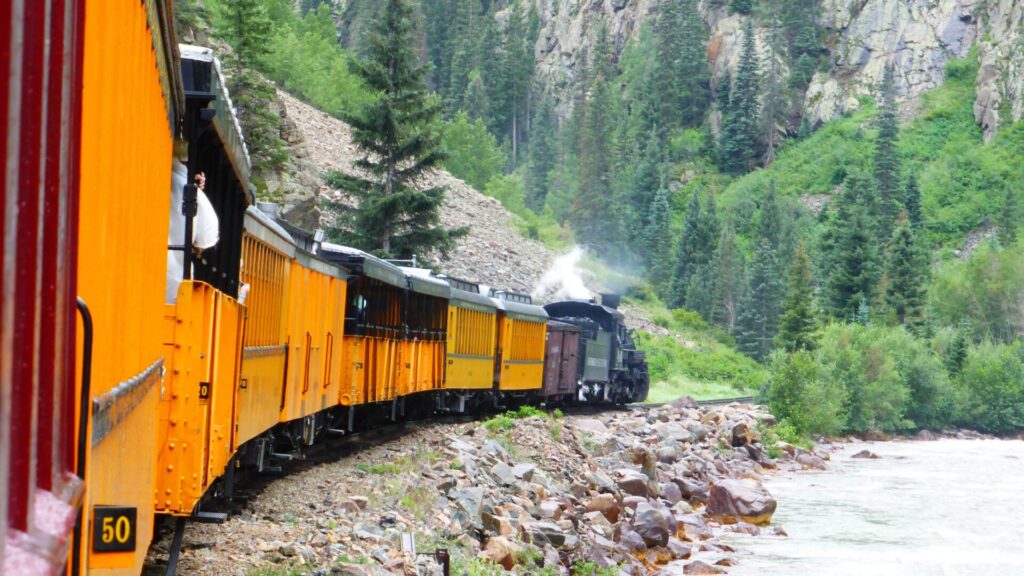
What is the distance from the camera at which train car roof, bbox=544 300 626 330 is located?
131 feet

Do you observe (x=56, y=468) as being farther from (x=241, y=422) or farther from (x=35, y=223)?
(x=241, y=422)

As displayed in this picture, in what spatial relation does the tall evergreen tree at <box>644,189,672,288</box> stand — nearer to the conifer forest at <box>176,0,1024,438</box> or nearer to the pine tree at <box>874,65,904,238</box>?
the conifer forest at <box>176,0,1024,438</box>

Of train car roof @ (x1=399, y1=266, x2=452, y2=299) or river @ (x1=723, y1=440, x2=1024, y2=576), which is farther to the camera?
river @ (x1=723, y1=440, x2=1024, y2=576)

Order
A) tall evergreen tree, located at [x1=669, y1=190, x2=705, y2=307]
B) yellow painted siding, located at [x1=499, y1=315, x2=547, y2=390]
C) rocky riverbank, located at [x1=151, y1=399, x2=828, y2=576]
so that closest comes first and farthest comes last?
1. rocky riverbank, located at [x1=151, y1=399, x2=828, y2=576]
2. yellow painted siding, located at [x1=499, y1=315, x2=547, y2=390]
3. tall evergreen tree, located at [x1=669, y1=190, x2=705, y2=307]

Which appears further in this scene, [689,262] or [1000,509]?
[689,262]

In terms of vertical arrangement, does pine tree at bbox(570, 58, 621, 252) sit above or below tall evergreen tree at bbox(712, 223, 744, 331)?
above

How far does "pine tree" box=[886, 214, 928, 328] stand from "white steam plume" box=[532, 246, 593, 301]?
23141mm

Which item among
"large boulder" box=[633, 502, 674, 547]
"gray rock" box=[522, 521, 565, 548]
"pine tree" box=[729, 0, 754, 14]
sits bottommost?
"large boulder" box=[633, 502, 674, 547]

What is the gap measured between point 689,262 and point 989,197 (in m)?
29.3

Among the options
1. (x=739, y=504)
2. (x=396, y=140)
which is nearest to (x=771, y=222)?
(x=396, y=140)

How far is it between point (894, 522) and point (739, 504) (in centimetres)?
347

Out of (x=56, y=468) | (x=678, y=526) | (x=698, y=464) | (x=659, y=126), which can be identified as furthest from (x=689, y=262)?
(x=56, y=468)

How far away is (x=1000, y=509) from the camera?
3089cm

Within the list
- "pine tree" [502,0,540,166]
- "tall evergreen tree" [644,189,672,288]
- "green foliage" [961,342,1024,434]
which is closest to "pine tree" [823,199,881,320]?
"tall evergreen tree" [644,189,672,288]
